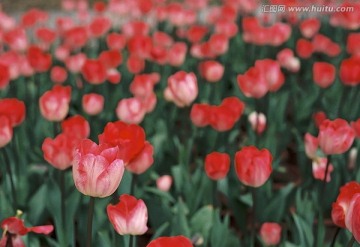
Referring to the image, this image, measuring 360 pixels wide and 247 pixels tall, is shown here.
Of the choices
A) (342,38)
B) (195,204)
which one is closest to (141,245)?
(195,204)

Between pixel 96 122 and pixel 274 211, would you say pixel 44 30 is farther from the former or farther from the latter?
pixel 274 211

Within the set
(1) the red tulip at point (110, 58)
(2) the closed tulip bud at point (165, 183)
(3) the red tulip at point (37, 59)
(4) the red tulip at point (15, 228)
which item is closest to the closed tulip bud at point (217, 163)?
(2) the closed tulip bud at point (165, 183)

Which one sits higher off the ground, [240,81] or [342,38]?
[240,81]

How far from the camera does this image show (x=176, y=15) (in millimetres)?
4016

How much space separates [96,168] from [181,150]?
1162mm

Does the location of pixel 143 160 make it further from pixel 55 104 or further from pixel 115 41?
pixel 115 41

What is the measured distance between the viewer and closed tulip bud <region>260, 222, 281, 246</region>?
172 cm

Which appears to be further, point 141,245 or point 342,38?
point 342,38

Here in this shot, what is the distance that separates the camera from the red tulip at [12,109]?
1.89 meters

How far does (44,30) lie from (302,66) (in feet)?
4.80

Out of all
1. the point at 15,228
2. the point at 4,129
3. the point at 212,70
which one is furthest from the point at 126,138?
the point at 212,70

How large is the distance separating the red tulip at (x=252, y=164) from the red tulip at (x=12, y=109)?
2.37 ft

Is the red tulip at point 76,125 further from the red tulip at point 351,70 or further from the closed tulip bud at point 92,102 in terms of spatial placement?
the red tulip at point 351,70

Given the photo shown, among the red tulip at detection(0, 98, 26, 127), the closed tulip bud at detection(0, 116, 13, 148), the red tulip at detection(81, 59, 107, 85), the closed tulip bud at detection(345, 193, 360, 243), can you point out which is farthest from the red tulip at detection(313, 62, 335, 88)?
the closed tulip bud at detection(345, 193, 360, 243)
